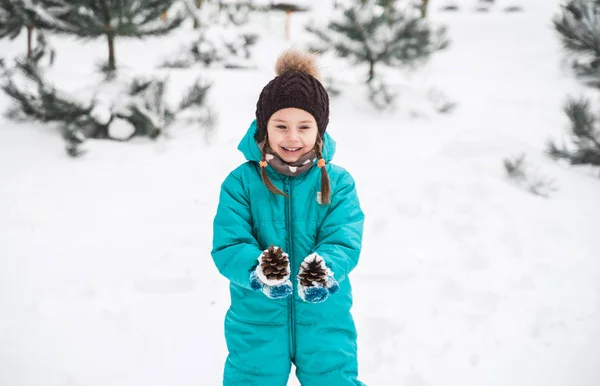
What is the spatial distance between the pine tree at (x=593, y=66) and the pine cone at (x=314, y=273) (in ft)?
15.8

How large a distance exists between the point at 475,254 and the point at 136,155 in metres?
3.56

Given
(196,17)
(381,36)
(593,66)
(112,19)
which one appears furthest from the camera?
(196,17)

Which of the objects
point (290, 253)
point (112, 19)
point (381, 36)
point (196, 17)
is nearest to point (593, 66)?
point (381, 36)

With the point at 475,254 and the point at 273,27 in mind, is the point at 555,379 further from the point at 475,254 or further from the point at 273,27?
the point at 273,27

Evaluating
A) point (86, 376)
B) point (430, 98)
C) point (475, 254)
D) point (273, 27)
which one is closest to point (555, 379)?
point (475, 254)

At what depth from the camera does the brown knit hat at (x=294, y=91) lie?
1.56 meters

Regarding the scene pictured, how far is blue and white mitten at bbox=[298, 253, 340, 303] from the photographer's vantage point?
134 cm

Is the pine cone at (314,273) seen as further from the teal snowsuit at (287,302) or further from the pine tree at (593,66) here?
→ the pine tree at (593,66)

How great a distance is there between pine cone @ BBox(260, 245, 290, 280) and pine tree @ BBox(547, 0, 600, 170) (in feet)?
16.1

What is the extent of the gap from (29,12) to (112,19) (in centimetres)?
131

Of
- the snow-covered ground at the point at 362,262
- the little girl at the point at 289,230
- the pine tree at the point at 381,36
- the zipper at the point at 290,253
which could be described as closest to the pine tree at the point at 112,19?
the snow-covered ground at the point at 362,262

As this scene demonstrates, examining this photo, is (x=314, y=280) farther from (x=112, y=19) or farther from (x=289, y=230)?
(x=112, y=19)

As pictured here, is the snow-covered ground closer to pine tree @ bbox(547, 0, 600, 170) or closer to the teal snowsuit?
pine tree @ bbox(547, 0, 600, 170)

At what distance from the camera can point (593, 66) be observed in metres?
7.82
